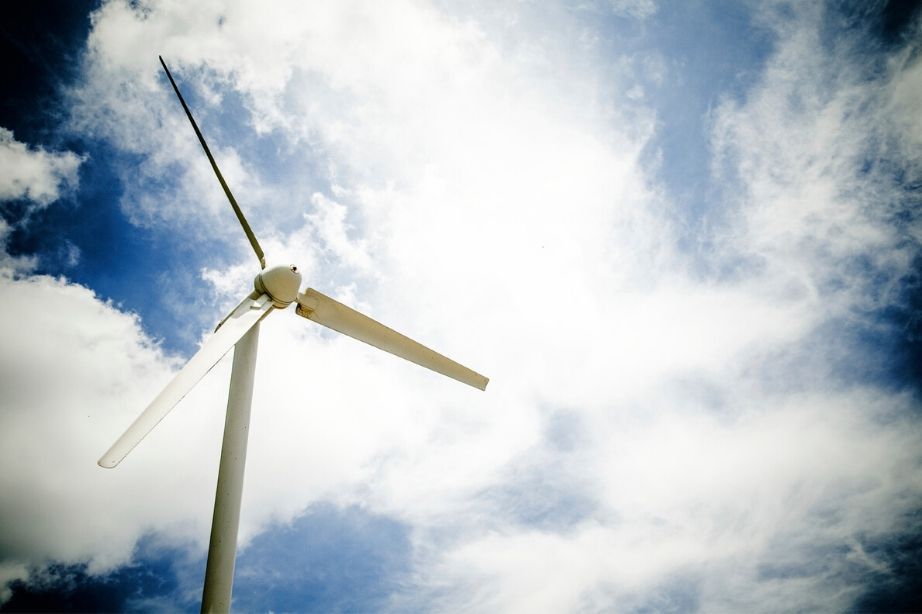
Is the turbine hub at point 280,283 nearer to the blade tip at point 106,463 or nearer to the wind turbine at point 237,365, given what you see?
the wind turbine at point 237,365

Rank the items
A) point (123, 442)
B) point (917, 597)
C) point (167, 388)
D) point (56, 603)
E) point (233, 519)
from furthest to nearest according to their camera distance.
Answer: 1. point (56, 603)
2. point (917, 597)
3. point (233, 519)
4. point (167, 388)
5. point (123, 442)

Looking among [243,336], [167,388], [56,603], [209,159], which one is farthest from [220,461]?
[56,603]

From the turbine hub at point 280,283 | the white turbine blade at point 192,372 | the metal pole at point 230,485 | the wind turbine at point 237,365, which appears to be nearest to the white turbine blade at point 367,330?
the wind turbine at point 237,365

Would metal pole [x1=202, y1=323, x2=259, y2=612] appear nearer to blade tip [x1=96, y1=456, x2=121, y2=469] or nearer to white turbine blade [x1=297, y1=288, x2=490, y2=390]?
white turbine blade [x1=297, y1=288, x2=490, y2=390]

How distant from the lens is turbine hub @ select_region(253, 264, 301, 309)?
13.9 meters

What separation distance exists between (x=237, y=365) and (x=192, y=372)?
2116 millimetres

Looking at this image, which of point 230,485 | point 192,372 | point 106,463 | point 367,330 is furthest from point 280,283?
point 106,463

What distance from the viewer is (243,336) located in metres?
13.5

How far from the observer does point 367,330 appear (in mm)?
15852

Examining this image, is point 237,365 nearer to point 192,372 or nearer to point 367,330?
point 192,372

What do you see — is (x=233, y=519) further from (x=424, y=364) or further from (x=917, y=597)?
(x=917, y=597)

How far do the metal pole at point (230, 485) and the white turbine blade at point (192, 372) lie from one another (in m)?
0.88

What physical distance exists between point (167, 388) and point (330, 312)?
19.3 feet

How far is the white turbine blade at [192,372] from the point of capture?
9.30 m
